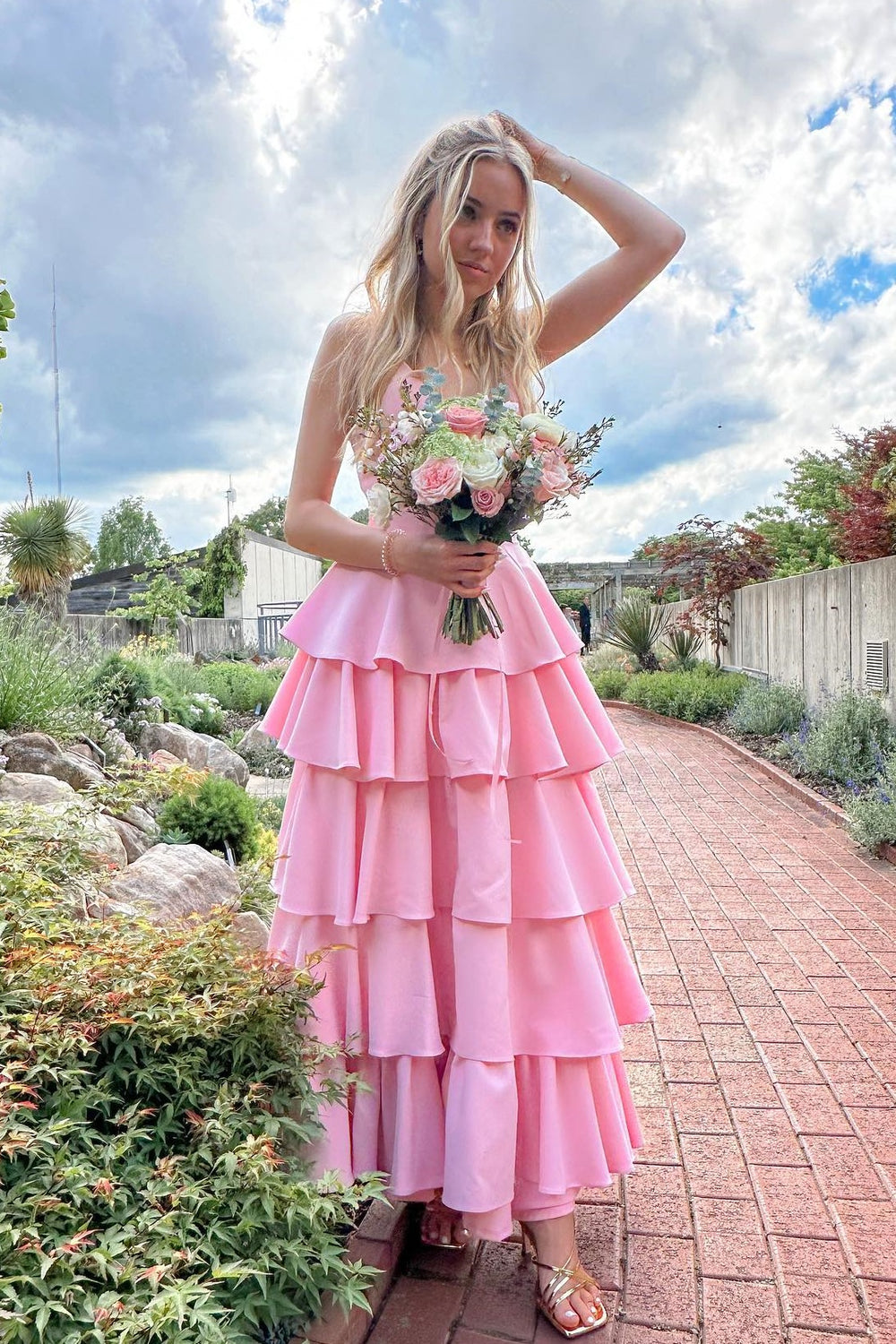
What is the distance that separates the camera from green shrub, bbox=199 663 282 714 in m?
11.0

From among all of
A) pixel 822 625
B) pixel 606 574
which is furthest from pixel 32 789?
pixel 606 574

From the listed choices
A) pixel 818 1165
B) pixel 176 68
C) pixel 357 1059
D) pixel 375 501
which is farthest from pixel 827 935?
pixel 176 68

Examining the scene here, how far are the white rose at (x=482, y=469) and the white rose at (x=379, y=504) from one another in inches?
8.6

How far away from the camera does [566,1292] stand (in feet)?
5.28

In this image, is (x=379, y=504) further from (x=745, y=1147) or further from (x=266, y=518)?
(x=266, y=518)

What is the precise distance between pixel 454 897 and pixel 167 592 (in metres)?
17.1

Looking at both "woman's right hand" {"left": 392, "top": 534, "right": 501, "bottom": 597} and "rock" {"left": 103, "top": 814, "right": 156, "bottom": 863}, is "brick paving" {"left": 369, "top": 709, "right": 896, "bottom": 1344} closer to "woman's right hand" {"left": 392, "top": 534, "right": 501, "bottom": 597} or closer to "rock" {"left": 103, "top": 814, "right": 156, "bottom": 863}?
"woman's right hand" {"left": 392, "top": 534, "right": 501, "bottom": 597}

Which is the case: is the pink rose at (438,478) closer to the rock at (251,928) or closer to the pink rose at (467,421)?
the pink rose at (467,421)

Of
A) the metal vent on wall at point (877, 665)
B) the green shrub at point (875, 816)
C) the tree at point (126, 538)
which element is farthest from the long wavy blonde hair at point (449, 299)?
the tree at point (126, 538)

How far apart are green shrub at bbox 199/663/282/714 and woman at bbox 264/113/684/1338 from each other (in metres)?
9.43

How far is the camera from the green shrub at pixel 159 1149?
116cm

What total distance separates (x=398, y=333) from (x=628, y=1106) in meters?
1.62

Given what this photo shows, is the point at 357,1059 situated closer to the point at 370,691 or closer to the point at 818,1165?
the point at 370,691

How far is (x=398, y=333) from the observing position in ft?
5.81
